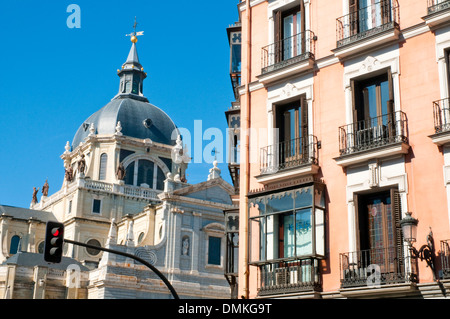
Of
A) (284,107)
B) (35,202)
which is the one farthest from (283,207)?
(35,202)

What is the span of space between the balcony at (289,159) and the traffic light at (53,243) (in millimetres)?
6086

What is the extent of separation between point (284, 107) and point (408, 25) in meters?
4.66

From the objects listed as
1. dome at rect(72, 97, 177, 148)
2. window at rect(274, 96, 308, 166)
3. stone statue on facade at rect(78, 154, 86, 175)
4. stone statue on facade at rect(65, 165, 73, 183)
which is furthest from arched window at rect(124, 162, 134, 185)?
window at rect(274, 96, 308, 166)

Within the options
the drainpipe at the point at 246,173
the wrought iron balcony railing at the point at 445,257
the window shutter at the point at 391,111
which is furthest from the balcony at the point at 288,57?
the wrought iron balcony railing at the point at 445,257

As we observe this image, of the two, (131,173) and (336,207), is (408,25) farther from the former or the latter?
(131,173)

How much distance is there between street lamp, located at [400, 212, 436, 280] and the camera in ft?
51.8

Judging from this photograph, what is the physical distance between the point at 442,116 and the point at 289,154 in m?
4.88

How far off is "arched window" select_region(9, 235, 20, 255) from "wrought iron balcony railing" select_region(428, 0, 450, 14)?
60.3 metres

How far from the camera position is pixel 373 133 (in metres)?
17.9

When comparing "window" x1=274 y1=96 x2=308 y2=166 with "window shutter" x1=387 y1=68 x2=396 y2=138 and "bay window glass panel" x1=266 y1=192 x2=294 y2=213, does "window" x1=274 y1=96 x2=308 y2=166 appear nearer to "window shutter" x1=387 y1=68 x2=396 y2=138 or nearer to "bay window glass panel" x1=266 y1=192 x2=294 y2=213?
"bay window glass panel" x1=266 y1=192 x2=294 y2=213

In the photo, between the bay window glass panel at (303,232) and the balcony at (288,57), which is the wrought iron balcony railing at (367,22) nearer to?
the balcony at (288,57)

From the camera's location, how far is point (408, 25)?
711 inches

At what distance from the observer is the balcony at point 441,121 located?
16297mm

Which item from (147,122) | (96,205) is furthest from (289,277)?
(147,122)
